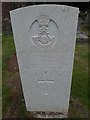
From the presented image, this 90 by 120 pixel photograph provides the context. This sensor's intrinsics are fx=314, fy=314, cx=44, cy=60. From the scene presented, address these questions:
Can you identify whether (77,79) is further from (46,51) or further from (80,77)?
(46,51)

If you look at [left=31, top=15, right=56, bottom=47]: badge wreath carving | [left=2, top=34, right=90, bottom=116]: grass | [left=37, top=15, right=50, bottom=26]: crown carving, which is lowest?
[left=2, top=34, right=90, bottom=116]: grass

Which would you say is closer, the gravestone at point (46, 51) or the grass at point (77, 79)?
the gravestone at point (46, 51)

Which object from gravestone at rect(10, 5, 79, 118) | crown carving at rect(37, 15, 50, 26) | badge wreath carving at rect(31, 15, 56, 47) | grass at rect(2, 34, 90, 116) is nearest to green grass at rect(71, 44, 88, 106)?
grass at rect(2, 34, 90, 116)

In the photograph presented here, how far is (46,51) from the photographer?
509cm

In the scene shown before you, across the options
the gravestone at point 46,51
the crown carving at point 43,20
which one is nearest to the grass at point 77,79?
the gravestone at point 46,51

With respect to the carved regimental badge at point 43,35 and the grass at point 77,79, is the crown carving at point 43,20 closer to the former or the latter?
the carved regimental badge at point 43,35

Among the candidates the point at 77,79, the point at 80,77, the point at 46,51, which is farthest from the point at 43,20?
the point at 80,77

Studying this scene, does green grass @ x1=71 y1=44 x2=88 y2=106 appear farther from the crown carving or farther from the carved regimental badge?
the crown carving

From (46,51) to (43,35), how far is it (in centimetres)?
27

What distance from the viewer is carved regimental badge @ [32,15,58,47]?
4891 mm

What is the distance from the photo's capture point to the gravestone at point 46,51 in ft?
16.0

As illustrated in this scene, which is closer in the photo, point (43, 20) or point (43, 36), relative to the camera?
point (43, 20)

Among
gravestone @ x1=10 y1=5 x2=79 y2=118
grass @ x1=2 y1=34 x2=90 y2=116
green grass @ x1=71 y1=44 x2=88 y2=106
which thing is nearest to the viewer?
gravestone @ x1=10 y1=5 x2=79 y2=118

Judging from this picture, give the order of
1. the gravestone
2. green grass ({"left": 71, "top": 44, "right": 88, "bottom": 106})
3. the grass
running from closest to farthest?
the gravestone, the grass, green grass ({"left": 71, "top": 44, "right": 88, "bottom": 106})
